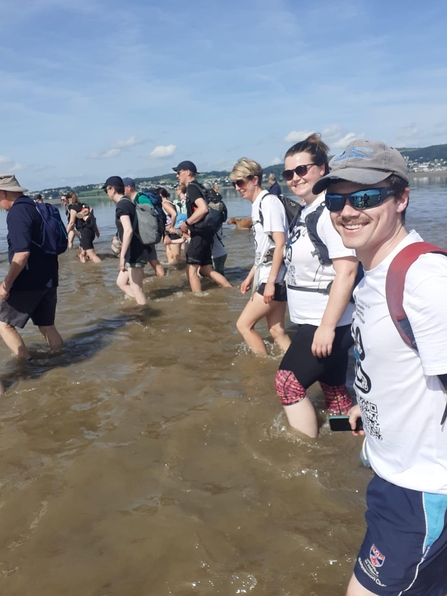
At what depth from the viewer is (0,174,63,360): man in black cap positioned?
492 cm

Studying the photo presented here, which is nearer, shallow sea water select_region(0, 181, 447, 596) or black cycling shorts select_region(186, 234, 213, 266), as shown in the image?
shallow sea water select_region(0, 181, 447, 596)

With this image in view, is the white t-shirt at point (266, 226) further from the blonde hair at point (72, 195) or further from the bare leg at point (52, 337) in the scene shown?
the blonde hair at point (72, 195)

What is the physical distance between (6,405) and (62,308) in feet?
13.7

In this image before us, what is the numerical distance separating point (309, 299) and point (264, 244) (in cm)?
146

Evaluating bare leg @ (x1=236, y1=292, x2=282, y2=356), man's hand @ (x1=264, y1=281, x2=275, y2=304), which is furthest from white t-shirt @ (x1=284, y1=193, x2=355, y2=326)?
bare leg @ (x1=236, y1=292, x2=282, y2=356)

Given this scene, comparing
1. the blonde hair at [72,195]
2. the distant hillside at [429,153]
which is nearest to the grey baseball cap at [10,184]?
the blonde hair at [72,195]

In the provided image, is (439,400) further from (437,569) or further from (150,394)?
(150,394)

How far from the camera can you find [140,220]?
7727 mm

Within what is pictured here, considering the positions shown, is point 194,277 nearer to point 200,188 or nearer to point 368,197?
point 200,188

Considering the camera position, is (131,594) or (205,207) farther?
(205,207)

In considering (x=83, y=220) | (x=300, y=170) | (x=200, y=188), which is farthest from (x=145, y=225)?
(x=83, y=220)

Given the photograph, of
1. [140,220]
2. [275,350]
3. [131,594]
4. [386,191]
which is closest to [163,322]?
[140,220]

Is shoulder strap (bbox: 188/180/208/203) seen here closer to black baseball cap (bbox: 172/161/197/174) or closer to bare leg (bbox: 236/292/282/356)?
black baseball cap (bbox: 172/161/197/174)

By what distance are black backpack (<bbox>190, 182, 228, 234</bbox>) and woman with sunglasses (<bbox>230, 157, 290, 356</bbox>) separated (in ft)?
10.7
